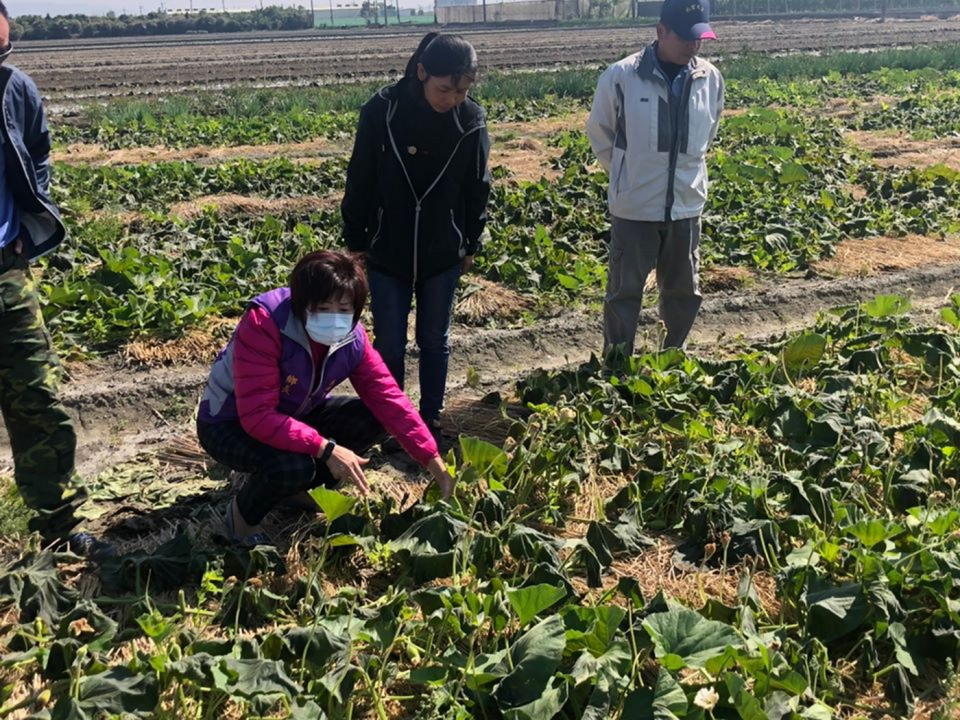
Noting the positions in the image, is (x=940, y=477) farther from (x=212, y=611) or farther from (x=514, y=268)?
(x=514, y=268)

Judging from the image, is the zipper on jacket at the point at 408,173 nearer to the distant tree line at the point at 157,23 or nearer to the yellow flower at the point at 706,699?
the yellow flower at the point at 706,699

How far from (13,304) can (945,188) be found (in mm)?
8876

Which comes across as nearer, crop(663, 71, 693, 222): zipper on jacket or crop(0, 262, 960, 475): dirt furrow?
crop(663, 71, 693, 222): zipper on jacket

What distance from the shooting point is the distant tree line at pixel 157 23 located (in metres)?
50.9

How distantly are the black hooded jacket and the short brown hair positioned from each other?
92cm

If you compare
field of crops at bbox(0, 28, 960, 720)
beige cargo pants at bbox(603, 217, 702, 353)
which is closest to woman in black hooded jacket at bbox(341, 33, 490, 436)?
field of crops at bbox(0, 28, 960, 720)

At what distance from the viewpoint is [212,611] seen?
346cm

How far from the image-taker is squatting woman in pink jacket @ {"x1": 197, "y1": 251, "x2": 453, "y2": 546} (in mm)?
3691

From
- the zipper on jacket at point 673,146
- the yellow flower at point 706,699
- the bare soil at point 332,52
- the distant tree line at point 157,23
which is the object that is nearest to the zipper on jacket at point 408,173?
the zipper on jacket at point 673,146

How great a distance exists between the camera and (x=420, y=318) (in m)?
4.90

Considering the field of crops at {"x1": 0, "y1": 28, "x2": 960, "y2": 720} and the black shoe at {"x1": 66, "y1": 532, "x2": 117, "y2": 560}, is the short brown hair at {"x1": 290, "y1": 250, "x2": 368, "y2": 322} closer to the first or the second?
the field of crops at {"x1": 0, "y1": 28, "x2": 960, "y2": 720}

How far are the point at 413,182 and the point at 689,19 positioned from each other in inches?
60.5

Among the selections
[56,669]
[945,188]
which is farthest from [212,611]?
[945,188]

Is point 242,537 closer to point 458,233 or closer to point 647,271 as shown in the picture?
point 458,233
